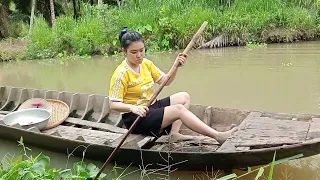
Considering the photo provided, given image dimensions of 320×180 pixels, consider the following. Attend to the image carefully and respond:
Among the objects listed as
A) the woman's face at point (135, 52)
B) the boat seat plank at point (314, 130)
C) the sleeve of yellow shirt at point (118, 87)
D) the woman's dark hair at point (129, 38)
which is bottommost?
the boat seat plank at point (314, 130)

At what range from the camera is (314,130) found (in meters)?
3.10

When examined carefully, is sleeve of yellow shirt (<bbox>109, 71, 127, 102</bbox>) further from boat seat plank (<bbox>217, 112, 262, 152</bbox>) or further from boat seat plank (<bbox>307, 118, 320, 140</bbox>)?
boat seat plank (<bbox>307, 118, 320, 140</bbox>)

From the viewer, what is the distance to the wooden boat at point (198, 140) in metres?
3.02

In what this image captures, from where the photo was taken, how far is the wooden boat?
3.02 meters

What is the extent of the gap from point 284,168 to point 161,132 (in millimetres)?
1102

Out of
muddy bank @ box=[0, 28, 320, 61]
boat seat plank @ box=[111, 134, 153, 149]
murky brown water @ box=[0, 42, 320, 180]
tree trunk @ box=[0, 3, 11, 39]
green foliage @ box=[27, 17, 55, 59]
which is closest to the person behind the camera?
boat seat plank @ box=[111, 134, 153, 149]

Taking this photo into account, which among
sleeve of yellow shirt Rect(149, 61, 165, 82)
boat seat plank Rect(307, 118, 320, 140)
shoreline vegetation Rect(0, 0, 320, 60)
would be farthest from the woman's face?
shoreline vegetation Rect(0, 0, 320, 60)

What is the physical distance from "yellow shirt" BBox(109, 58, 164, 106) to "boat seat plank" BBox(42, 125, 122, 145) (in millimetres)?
586

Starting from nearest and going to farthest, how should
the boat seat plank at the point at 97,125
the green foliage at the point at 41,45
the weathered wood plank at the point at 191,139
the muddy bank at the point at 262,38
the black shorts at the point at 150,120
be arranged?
the black shorts at the point at 150,120 → the weathered wood plank at the point at 191,139 → the boat seat plank at the point at 97,125 → the muddy bank at the point at 262,38 → the green foliage at the point at 41,45

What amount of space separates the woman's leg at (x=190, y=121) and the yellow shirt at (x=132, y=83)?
0.86 ft

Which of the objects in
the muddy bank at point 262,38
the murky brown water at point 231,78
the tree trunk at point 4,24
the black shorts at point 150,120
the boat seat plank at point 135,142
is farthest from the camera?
the tree trunk at point 4,24

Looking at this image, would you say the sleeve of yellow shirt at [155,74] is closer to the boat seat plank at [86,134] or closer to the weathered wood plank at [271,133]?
the boat seat plank at [86,134]

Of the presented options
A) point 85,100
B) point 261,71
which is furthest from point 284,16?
point 85,100

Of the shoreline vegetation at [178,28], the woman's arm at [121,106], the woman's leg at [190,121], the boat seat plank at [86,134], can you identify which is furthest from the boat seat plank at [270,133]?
the shoreline vegetation at [178,28]
